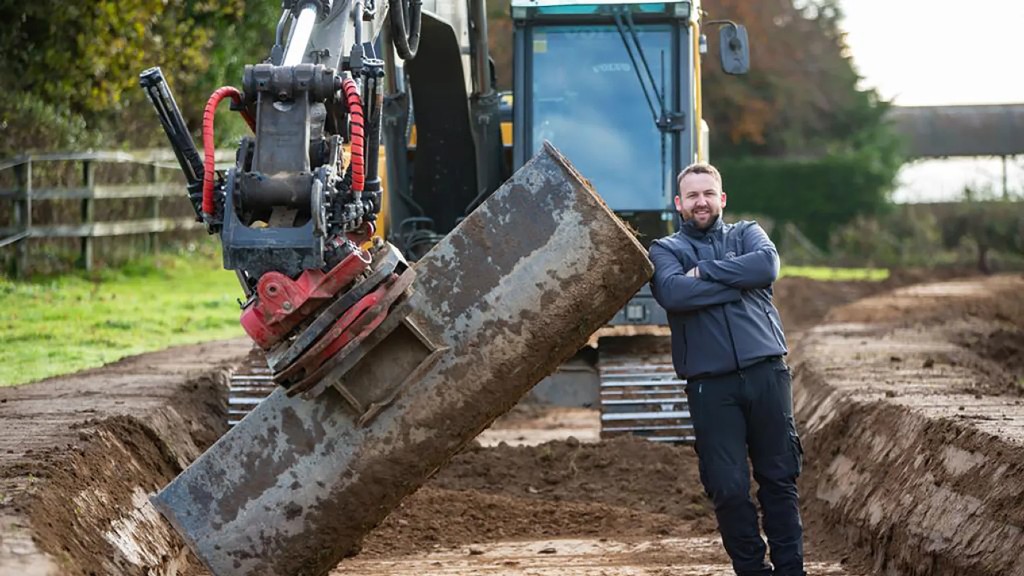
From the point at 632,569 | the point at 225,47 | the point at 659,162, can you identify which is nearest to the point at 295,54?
the point at 632,569

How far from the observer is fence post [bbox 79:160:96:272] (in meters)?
19.8

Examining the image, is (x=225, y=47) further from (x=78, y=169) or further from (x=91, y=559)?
(x=91, y=559)

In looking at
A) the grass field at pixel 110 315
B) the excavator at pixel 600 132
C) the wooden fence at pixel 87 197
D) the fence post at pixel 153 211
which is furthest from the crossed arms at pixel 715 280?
the fence post at pixel 153 211

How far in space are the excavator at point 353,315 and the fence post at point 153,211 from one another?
51.8ft

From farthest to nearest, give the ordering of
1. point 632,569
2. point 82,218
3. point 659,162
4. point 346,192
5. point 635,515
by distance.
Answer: point 82,218, point 659,162, point 635,515, point 632,569, point 346,192

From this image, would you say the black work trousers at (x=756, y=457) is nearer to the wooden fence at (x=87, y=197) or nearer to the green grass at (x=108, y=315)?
the green grass at (x=108, y=315)

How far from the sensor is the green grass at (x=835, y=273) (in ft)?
96.0

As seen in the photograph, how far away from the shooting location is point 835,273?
3125cm

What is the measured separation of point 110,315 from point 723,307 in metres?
10.7

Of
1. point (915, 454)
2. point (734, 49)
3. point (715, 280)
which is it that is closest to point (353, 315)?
point (715, 280)

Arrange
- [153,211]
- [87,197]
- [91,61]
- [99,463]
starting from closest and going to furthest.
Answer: [99,463], [87,197], [91,61], [153,211]

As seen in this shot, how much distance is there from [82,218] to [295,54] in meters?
14.1

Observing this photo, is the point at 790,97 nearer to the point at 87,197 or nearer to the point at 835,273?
the point at 835,273

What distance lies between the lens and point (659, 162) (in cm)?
1106
